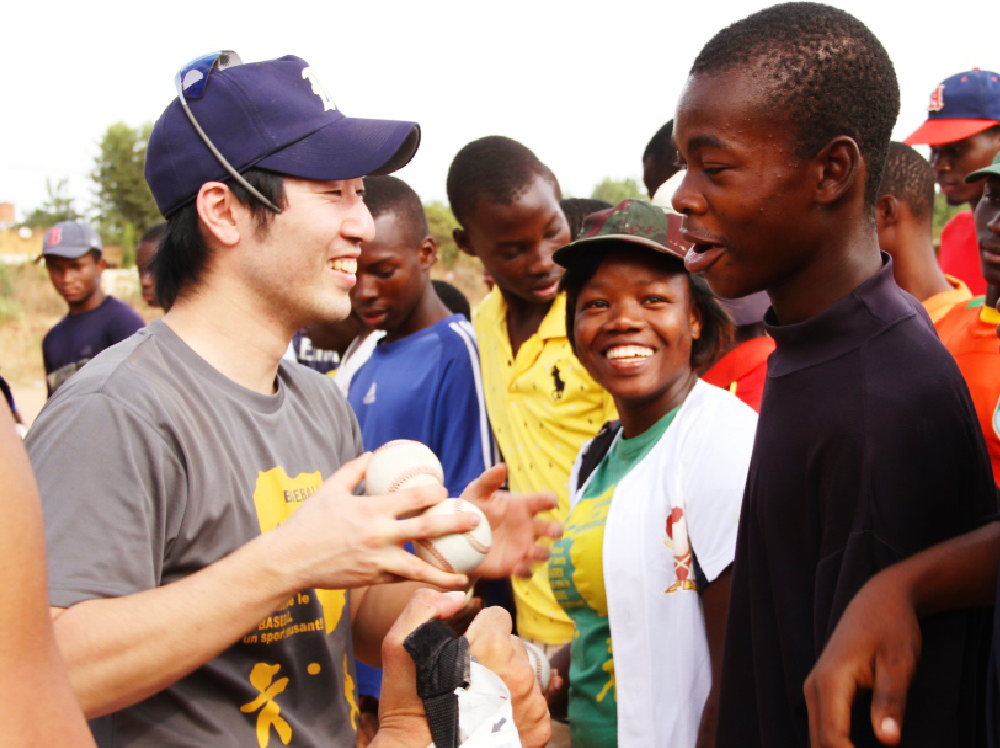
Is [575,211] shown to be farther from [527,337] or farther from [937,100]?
[937,100]

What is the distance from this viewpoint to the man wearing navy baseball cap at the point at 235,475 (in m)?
1.72

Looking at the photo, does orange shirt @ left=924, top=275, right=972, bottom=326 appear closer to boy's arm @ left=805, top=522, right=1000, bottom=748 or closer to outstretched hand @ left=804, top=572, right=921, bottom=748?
boy's arm @ left=805, top=522, right=1000, bottom=748

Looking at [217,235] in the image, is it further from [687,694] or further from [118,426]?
[687,694]

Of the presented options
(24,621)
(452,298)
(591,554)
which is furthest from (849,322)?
(452,298)

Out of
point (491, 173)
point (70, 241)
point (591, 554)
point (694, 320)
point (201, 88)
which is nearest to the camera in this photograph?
point (201, 88)

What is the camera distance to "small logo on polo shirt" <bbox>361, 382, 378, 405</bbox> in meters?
4.70

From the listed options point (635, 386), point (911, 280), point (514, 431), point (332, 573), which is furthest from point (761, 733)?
point (911, 280)

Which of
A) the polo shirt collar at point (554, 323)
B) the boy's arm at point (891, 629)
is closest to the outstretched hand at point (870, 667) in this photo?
the boy's arm at point (891, 629)

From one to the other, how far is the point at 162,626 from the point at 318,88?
145cm

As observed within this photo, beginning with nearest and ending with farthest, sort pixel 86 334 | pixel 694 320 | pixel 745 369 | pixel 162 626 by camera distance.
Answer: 1. pixel 162 626
2. pixel 694 320
3. pixel 745 369
4. pixel 86 334

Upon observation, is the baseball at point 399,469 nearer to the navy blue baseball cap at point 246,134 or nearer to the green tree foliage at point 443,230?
the navy blue baseball cap at point 246,134

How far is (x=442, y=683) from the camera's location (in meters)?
2.09

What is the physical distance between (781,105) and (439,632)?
4.67 ft

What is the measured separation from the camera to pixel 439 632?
7.09 ft
